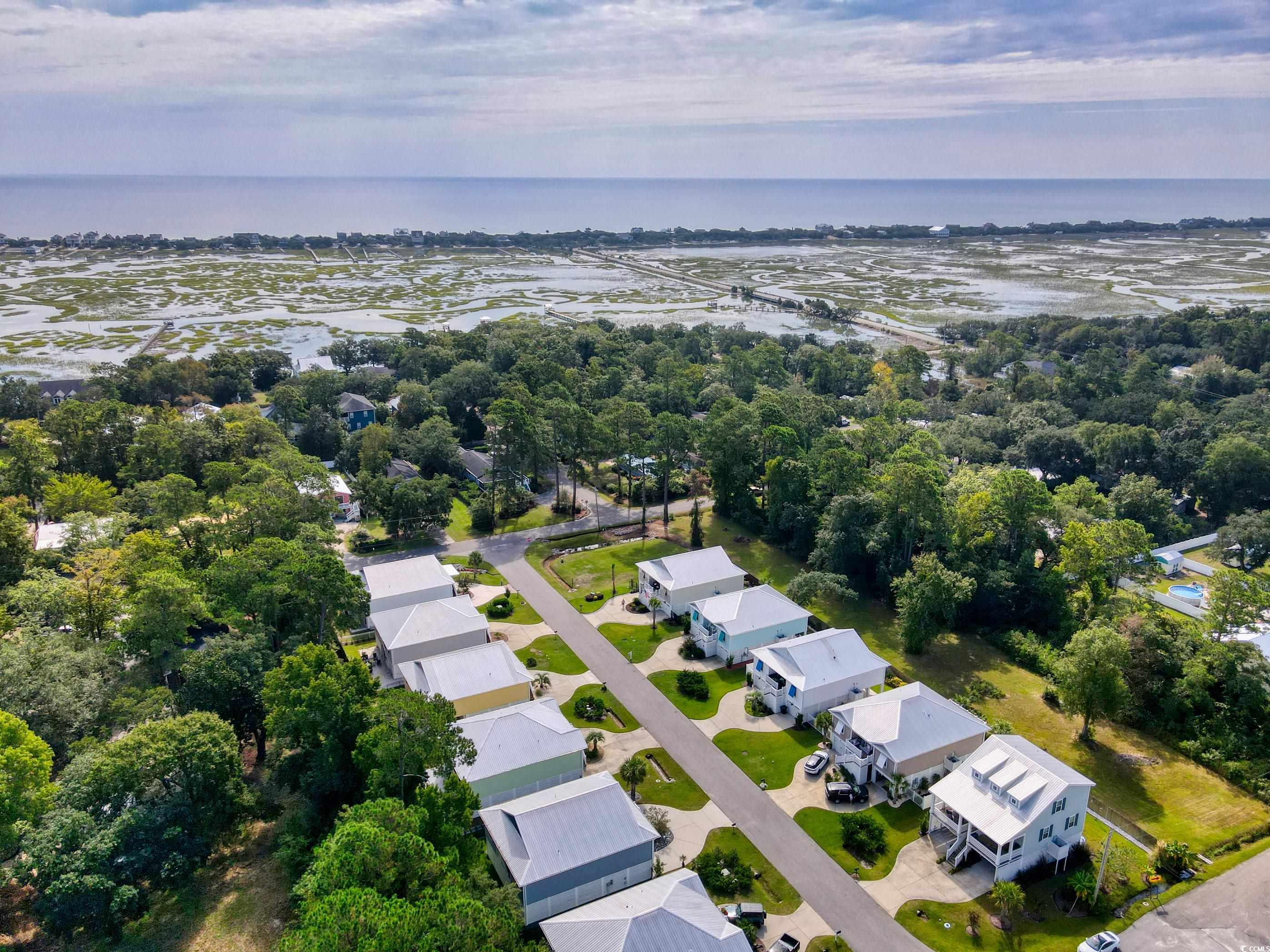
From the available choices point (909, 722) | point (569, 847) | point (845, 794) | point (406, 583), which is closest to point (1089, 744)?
point (909, 722)

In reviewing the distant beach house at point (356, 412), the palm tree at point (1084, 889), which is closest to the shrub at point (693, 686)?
the palm tree at point (1084, 889)

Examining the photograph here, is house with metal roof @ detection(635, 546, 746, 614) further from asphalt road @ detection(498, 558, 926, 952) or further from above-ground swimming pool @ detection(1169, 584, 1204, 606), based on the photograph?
above-ground swimming pool @ detection(1169, 584, 1204, 606)

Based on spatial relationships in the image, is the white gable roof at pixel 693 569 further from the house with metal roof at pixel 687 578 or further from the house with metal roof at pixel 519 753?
the house with metal roof at pixel 519 753

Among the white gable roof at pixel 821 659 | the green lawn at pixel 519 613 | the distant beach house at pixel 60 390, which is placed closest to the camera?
the white gable roof at pixel 821 659

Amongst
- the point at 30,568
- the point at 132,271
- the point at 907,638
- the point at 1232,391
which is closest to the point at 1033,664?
the point at 907,638

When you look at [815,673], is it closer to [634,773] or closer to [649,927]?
[634,773]

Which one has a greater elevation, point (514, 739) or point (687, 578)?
point (687, 578)

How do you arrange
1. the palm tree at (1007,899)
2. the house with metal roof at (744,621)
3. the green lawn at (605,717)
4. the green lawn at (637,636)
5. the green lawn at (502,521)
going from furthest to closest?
the green lawn at (502,521)
the green lawn at (637,636)
the house with metal roof at (744,621)
the green lawn at (605,717)
the palm tree at (1007,899)
